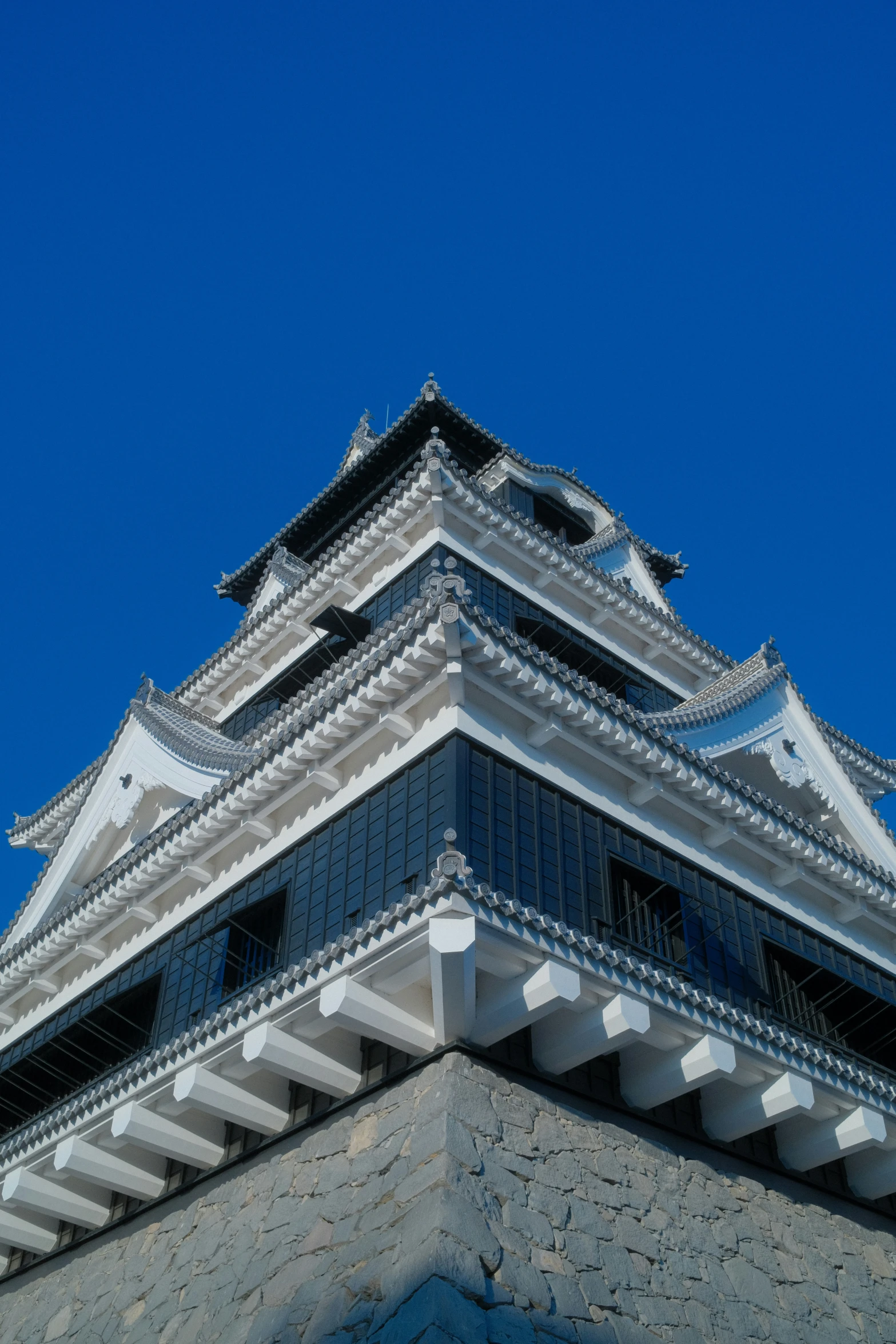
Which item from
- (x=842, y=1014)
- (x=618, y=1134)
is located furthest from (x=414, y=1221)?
(x=842, y=1014)

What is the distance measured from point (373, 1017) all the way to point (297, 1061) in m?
1.03

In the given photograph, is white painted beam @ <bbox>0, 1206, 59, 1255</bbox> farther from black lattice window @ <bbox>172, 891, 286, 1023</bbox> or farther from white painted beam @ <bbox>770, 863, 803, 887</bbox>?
white painted beam @ <bbox>770, 863, 803, 887</bbox>

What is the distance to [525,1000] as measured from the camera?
9.65 metres

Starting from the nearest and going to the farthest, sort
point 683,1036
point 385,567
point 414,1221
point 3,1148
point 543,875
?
point 414,1221 → point 683,1036 → point 543,875 → point 3,1148 → point 385,567

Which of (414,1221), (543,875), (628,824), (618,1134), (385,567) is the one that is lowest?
(414,1221)

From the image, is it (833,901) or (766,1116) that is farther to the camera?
(833,901)

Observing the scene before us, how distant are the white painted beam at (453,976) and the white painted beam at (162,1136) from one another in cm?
316

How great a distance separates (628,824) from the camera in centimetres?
1296

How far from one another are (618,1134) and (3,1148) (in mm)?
6715

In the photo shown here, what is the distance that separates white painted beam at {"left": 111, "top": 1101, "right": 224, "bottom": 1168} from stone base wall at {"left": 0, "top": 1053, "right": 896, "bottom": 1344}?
331 millimetres

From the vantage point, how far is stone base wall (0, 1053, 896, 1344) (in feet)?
28.0

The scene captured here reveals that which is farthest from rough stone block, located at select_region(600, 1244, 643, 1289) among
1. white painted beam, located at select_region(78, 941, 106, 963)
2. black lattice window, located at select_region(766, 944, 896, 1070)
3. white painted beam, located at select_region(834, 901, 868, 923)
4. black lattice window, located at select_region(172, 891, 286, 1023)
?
white painted beam, located at select_region(78, 941, 106, 963)

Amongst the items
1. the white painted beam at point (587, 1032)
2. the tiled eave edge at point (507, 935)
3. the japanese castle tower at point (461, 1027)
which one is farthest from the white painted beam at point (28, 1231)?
the white painted beam at point (587, 1032)

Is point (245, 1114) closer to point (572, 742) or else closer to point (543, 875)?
point (543, 875)
